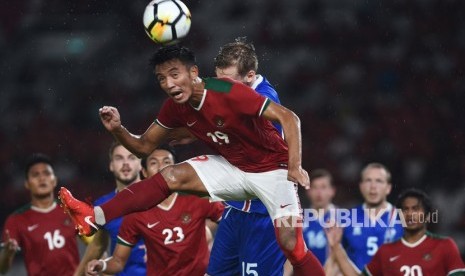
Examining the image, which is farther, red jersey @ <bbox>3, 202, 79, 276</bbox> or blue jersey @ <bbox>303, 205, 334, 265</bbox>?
blue jersey @ <bbox>303, 205, 334, 265</bbox>

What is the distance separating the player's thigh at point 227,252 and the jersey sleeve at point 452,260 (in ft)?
6.24

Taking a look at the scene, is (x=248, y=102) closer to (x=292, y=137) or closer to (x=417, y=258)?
(x=292, y=137)

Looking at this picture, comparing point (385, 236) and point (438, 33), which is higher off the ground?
point (438, 33)

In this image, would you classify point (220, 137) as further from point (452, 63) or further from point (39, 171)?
point (452, 63)

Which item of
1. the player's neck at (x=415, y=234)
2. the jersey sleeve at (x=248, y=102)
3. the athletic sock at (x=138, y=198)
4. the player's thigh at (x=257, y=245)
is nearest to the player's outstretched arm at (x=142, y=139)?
the athletic sock at (x=138, y=198)

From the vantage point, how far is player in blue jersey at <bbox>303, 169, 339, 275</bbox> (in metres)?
10.1

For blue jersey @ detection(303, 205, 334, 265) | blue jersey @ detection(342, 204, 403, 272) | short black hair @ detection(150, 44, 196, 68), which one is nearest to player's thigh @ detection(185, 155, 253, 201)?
short black hair @ detection(150, 44, 196, 68)

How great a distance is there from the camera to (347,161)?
1334 centimetres

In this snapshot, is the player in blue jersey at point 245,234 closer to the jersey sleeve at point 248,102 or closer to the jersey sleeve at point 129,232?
the jersey sleeve at point 248,102

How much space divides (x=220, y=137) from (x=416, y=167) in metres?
6.88

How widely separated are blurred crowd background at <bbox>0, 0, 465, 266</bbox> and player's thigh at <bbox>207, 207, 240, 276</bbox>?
590 cm

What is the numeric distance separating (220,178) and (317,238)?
3795mm

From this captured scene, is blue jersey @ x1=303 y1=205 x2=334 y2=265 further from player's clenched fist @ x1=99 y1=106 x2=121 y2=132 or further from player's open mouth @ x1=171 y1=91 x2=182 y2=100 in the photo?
player's open mouth @ x1=171 y1=91 x2=182 y2=100

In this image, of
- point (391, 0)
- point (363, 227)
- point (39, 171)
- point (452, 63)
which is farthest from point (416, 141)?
point (39, 171)
